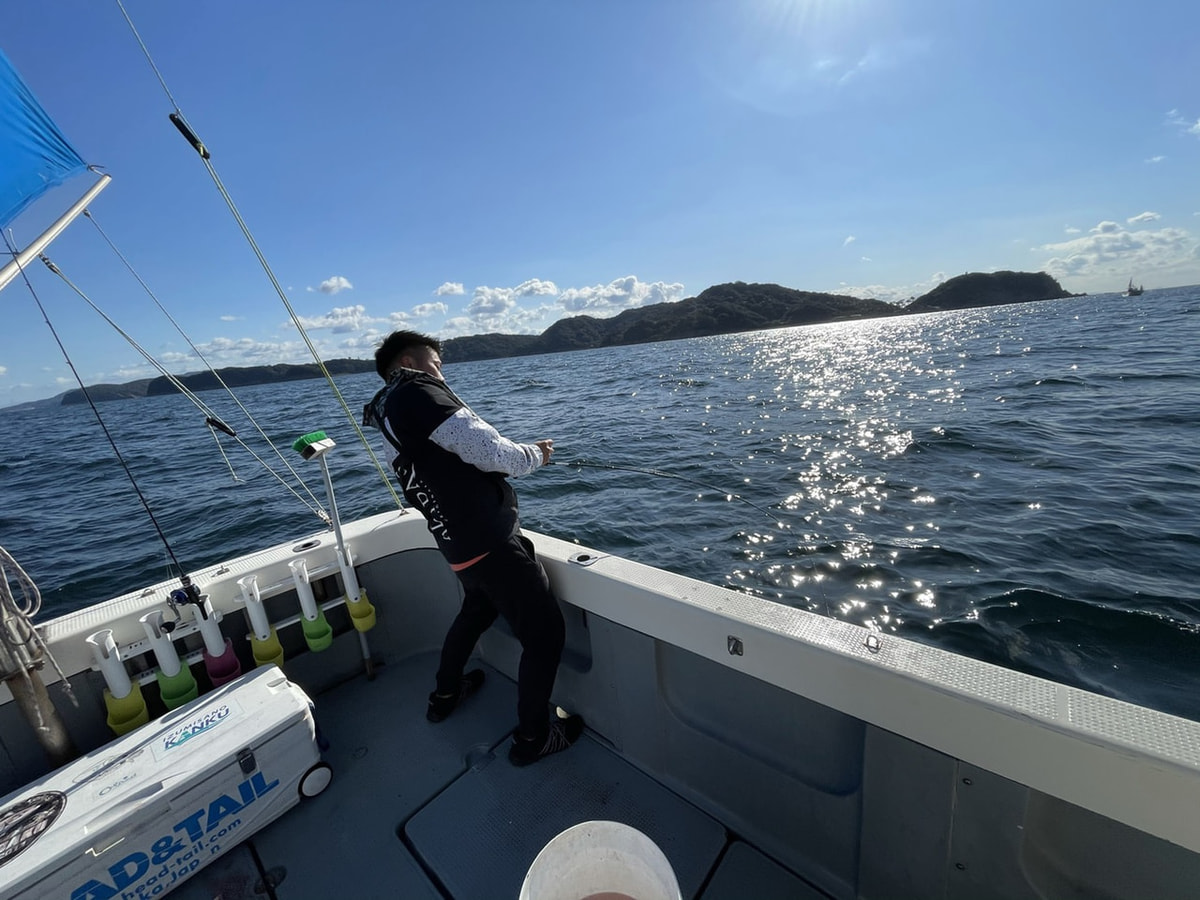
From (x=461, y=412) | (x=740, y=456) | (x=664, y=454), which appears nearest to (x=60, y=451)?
(x=664, y=454)

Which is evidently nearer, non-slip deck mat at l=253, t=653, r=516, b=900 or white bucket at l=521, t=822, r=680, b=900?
white bucket at l=521, t=822, r=680, b=900

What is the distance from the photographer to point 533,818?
2162mm

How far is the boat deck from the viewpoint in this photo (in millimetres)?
1928

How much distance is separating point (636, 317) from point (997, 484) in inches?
4167

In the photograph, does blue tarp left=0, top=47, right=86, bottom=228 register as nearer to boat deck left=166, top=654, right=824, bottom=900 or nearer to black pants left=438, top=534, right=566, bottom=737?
black pants left=438, top=534, right=566, bottom=737

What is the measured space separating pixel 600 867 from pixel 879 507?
19.4 ft

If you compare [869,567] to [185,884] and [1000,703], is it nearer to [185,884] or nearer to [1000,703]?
[1000,703]

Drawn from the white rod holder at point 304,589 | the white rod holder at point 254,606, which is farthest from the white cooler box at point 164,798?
the white rod holder at point 304,589

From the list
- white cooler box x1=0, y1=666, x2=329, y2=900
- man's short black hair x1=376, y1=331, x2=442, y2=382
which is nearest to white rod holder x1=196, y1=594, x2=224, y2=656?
white cooler box x1=0, y1=666, x2=329, y2=900

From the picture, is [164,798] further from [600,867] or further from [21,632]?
[600,867]

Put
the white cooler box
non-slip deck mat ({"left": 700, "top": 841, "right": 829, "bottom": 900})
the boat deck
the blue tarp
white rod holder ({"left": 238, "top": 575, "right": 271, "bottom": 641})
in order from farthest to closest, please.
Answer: the blue tarp, white rod holder ({"left": 238, "top": 575, "right": 271, "bottom": 641}), the boat deck, non-slip deck mat ({"left": 700, "top": 841, "right": 829, "bottom": 900}), the white cooler box

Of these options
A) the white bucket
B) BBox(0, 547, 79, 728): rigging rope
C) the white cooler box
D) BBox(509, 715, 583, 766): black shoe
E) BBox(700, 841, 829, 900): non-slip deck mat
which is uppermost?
BBox(0, 547, 79, 728): rigging rope

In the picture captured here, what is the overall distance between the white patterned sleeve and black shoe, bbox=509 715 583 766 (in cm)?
129

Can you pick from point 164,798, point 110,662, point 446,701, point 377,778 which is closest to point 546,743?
point 446,701
